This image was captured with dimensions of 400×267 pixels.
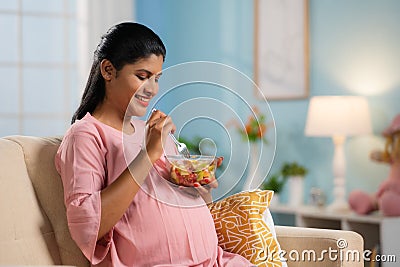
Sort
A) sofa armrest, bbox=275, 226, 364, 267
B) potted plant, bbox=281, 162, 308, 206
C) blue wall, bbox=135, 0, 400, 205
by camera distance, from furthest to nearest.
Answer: potted plant, bbox=281, 162, 308, 206 → blue wall, bbox=135, 0, 400, 205 → sofa armrest, bbox=275, 226, 364, 267

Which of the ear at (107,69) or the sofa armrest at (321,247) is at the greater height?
the ear at (107,69)

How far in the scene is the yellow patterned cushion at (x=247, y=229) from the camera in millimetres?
2152

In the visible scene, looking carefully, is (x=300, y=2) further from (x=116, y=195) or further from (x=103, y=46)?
(x=116, y=195)

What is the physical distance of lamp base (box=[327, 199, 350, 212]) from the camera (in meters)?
3.85

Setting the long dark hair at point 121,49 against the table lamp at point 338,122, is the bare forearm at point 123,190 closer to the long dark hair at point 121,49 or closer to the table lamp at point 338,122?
the long dark hair at point 121,49

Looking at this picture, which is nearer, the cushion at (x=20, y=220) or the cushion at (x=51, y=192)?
the cushion at (x=20, y=220)

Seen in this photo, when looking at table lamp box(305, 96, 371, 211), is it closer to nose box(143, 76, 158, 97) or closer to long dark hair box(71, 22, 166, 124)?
long dark hair box(71, 22, 166, 124)

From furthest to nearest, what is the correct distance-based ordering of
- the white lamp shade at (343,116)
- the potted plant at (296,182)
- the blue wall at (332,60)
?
the potted plant at (296,182) → the blue wall at (332,60) → the white lamp shade at (343,116)

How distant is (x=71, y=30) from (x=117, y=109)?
2.77 m

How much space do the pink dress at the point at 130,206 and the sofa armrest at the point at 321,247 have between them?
1.47 ft

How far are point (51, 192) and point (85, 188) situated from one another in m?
0.24

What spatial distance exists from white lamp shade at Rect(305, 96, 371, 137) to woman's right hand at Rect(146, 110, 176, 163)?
222 centimetres

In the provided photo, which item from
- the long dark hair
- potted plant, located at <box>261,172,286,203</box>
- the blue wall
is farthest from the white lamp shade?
the long dark hair

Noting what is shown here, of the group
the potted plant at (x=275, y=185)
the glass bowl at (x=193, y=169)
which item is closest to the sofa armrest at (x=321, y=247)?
the glass bowl at (x=193, y=169)
